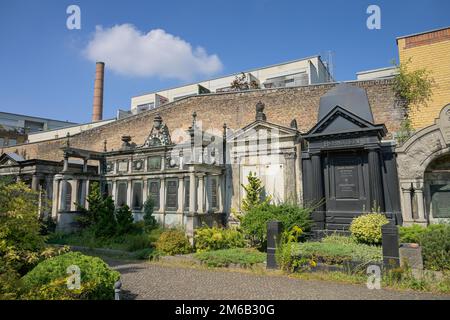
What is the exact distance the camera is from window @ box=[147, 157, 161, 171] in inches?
676

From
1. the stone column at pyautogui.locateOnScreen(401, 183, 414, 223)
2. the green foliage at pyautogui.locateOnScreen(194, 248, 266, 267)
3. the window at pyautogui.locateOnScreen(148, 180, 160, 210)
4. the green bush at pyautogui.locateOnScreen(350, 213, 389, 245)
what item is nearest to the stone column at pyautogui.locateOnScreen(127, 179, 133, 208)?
the window at pyautogui.locateOnScreen(148, 180, 160, 210)

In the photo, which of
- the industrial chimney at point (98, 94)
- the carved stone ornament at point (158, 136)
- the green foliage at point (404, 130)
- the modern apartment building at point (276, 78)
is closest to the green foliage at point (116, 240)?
the carved stone ornament at point (158, 136)

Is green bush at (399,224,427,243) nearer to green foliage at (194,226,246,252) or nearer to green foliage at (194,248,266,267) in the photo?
green foliage at (194,248,266,267)

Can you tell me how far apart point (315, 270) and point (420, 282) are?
2.47 meters

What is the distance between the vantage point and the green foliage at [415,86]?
14.2 metres

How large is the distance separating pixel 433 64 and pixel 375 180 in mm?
7196

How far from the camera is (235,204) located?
14.7 metres

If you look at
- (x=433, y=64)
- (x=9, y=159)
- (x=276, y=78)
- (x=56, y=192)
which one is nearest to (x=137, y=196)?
(x=56, y=192)

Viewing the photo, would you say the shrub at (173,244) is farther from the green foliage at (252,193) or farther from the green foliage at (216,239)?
the green foliage at (252,193)

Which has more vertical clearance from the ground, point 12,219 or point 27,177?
point 27,177

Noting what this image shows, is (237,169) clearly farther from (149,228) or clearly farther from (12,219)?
(12,219)

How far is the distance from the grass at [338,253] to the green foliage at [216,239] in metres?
3.04
